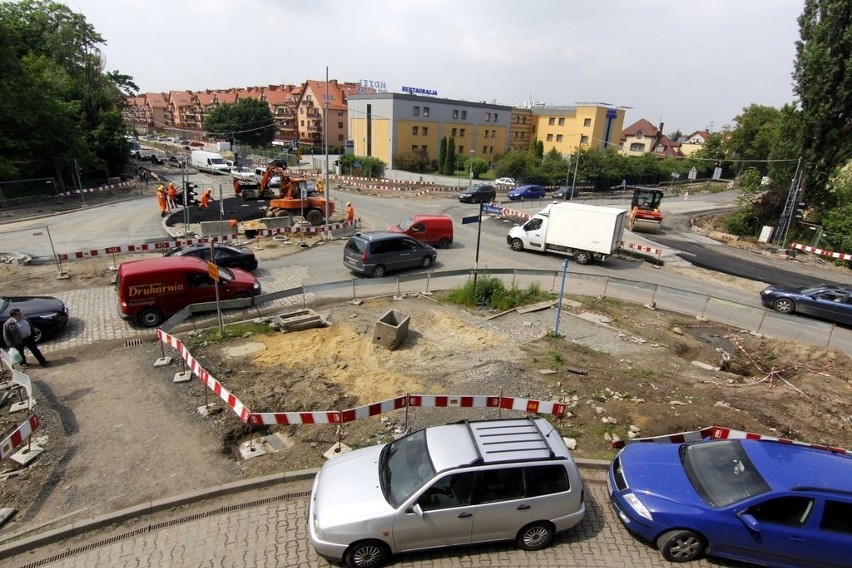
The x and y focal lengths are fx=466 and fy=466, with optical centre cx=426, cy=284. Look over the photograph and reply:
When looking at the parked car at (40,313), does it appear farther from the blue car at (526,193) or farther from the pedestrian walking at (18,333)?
the blue car at (526,193)

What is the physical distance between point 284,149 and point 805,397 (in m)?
76.7

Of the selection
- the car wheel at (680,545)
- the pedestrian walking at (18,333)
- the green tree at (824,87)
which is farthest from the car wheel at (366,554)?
the green tree at (824,87)

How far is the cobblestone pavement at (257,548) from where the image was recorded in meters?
5.95

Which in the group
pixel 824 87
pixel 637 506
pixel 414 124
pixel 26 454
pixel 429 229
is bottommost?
pixel 26 454

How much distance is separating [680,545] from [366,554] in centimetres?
404

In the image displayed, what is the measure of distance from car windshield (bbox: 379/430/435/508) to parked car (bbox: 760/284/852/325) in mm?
16486

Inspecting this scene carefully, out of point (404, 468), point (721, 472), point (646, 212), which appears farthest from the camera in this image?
Answer: point (646, 212)

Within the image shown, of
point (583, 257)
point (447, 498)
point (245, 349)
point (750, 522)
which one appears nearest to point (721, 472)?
point (750, 522)

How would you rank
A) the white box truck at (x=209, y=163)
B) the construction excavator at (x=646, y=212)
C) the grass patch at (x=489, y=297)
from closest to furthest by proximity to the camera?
the grass patch at (x=489, y=297) → the construction excavator at (x=646, y=212) → the white box truck at (x=209, y=163)

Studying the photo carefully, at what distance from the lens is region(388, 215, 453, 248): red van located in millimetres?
22266

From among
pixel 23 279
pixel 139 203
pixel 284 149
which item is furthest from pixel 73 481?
pixel 284 149

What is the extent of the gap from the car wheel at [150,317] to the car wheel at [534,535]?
1178 centimetres

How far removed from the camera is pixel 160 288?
1326cm

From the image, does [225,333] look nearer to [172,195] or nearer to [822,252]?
[172,195]
